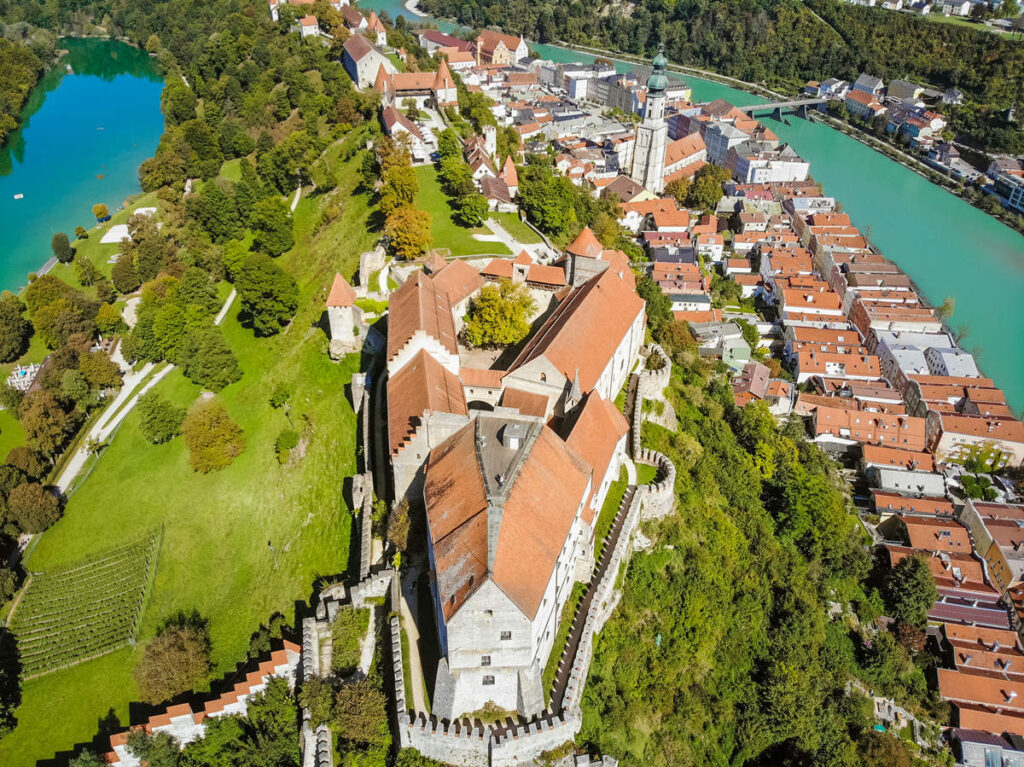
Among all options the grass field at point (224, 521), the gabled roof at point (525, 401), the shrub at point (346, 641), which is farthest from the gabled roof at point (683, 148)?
the shrub at point (346, 641)

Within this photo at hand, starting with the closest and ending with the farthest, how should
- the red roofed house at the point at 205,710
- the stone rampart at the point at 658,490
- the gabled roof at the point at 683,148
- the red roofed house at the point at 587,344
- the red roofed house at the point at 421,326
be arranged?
1. the red roofed house at the point at 205,710
2. the red roofed house at the point at 587,344
3. the stone rampart at the point at 658,490
4. the red roofed house at the point at 421,326
5. the gabled roof at the point at 683,148

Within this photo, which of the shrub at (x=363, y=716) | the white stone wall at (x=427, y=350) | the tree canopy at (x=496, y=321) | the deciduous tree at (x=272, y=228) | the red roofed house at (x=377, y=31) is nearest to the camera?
the shrub at (x=363, y=716)

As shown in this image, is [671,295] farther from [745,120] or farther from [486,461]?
[745,120]

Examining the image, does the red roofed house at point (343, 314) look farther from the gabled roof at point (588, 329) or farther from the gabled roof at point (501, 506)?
the gabled roof at point (501, 506)

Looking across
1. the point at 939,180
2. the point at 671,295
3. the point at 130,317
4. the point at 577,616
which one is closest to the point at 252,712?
the point at 577,616

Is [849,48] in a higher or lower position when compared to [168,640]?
higher

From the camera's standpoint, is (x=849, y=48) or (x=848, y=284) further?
(x=849, y=48)

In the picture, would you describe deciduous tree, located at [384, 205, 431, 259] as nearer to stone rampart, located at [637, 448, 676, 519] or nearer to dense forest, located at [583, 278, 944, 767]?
dense forest, located at [583, 278, 944, 767]
